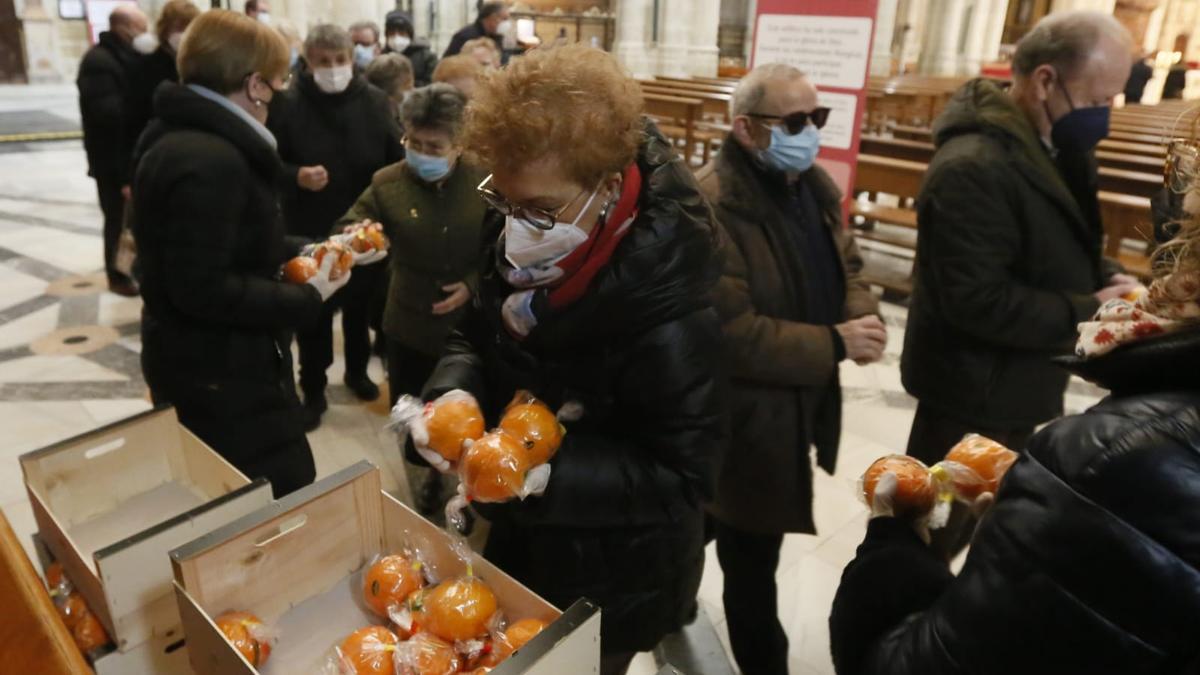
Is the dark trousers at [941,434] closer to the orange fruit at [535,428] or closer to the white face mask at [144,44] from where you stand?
the orange fruit at [535,428]

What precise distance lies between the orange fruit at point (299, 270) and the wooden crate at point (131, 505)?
1.89 feet

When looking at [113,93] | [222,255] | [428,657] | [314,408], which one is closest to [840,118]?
[314,408]

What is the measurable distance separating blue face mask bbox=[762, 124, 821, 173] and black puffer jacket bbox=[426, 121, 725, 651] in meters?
0.61

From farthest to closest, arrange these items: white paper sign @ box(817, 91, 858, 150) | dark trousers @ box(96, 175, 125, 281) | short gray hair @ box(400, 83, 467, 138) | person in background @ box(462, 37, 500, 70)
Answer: dark trousers @ box(96, 175, 125, 281) < person in background @ box(462, 37, 500, 70) < white paper sign @ box(817, 91, 858, 150) < short gray hair @ box(400, 83, 467, 138)

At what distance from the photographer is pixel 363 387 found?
13.7 feet

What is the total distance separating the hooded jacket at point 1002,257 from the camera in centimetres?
209

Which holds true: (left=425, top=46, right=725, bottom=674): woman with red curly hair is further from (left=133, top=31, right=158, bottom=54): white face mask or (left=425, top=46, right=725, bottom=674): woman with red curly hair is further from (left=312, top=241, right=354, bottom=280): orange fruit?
(left=133, top=31, right=158, bottom=54): white face mask

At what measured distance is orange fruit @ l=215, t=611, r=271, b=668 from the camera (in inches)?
50.9

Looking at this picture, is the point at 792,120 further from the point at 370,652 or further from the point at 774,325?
the point at 370,652

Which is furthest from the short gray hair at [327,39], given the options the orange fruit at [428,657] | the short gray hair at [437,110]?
the orange fruit at [428,657]

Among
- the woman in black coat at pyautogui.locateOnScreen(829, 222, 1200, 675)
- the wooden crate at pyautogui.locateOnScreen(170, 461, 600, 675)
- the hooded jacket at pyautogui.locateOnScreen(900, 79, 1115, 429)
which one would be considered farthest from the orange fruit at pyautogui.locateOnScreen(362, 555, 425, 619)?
the hooded jacket at pyautogui.locateOnScreen(900, 79, 1115, 429)

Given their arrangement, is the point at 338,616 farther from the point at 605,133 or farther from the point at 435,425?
the point at 605,133

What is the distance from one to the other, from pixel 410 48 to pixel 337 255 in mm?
5161

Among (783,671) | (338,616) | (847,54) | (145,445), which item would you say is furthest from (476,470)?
(847,54)
